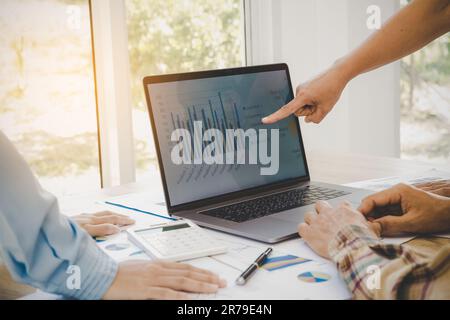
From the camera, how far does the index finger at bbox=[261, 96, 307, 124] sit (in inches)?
50.1

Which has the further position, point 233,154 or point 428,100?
point 428,100

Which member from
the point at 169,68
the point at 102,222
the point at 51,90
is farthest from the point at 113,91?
the point at 102,222

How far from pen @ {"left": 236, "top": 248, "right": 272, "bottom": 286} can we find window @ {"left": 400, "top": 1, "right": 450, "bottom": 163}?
84.2 inches

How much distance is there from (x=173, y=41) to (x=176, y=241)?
167 cm

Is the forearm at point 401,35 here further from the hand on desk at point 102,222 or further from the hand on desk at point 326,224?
the hand on desk at point 102,222

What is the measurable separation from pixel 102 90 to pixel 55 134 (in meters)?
0.23

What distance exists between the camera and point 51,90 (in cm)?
202

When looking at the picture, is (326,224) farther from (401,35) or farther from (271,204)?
(401,35)

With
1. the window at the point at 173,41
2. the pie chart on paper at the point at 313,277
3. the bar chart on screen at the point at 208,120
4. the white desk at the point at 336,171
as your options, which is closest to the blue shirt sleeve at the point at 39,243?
the pie chart on paper at the point at 313,277

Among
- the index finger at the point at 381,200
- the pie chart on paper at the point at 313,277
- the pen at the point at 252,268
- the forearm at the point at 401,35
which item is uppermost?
the forearm at the point at 401,35

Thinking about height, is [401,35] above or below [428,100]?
above

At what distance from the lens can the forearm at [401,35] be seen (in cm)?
134

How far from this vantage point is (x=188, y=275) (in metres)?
0.81
